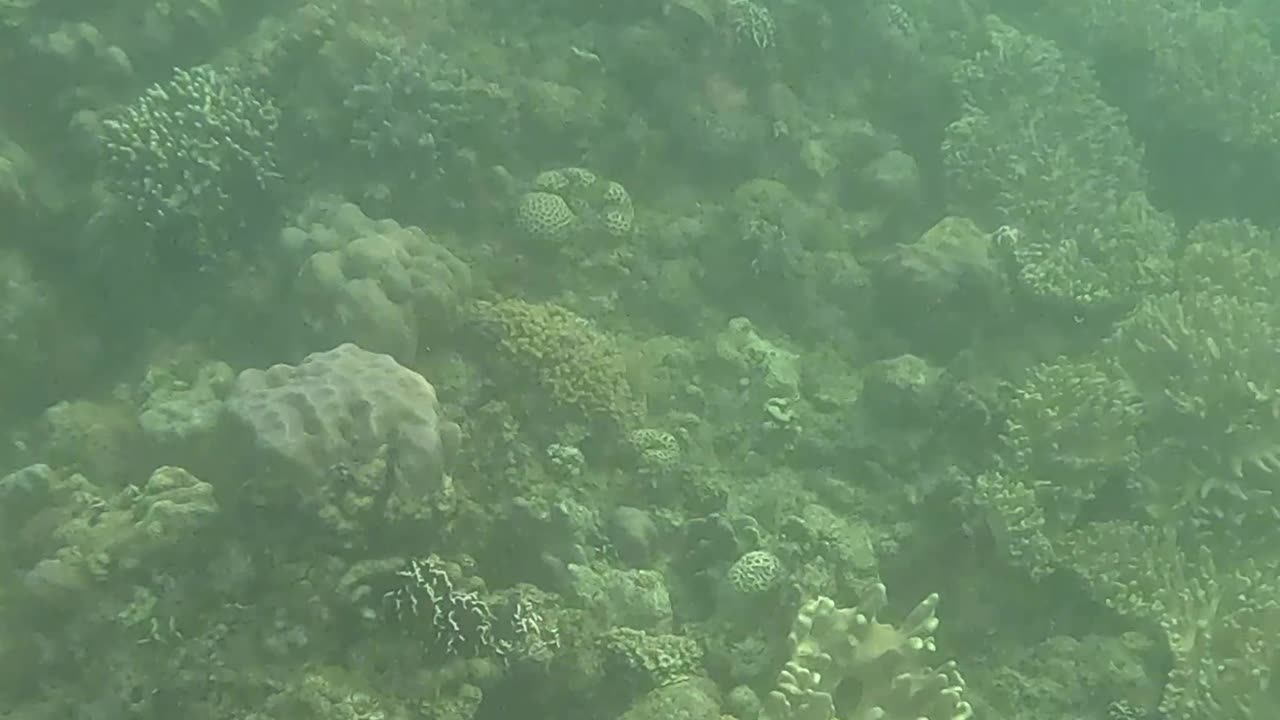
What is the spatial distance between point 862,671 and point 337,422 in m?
2.71

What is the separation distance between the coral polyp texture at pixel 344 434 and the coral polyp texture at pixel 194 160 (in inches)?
74.3

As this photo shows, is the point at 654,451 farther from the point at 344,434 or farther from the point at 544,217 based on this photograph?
the point at 344,434

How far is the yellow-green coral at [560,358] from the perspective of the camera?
554cm

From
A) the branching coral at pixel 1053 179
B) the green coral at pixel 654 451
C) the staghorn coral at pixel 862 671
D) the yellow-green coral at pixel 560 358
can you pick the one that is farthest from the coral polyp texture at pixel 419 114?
the staghorn coral at pixel 862 671

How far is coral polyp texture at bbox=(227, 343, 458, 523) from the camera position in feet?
14.3

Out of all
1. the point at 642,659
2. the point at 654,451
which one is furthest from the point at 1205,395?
the point at 642,659

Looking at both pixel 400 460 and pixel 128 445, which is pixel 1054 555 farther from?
pixel 128 445

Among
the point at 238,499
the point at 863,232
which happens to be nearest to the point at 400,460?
the point at 238,499

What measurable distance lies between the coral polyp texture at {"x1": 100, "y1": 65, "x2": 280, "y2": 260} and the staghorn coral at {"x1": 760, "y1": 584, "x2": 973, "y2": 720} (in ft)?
13.8

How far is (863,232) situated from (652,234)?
1606 mm

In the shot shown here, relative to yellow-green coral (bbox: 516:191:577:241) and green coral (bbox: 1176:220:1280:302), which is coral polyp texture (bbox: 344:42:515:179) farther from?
green coral (bbox: 1176:220:1280:302)

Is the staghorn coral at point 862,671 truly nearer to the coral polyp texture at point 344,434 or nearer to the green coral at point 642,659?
the green coral at point 642,659

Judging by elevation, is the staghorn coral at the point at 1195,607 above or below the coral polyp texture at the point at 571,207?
below

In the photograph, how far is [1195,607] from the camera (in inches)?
215
